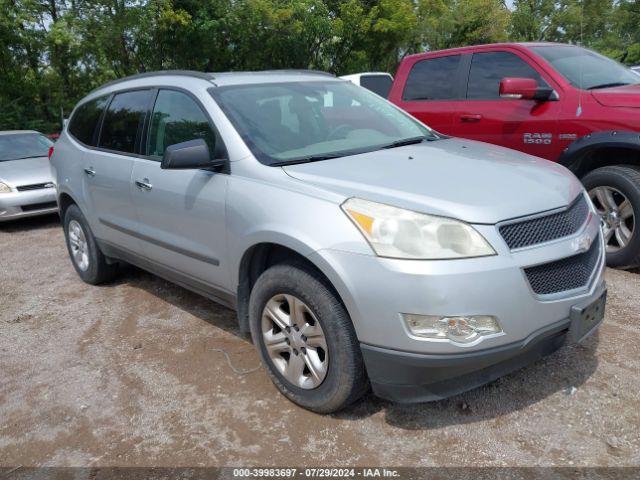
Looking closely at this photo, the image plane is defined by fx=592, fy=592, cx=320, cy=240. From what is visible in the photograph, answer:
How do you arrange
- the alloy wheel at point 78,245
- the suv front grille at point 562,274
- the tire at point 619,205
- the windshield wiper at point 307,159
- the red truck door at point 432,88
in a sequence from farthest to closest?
1. the red truck door at point 432,88
2. the alloy wheel at point 78,245
3. the tire at point 619,205
4. the windshield wiper at point 307,159
5. the suv front grille at point 562,274

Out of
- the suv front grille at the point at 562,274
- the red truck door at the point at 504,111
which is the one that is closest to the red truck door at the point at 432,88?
the red truck door at the point at 504,111

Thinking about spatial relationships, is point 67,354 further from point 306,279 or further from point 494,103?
point 494,103

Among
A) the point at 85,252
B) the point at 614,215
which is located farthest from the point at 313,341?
the point at 85,252

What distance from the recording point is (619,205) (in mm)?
4535

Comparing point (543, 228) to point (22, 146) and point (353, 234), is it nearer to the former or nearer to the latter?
point (353, 234)

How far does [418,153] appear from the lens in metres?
3.39

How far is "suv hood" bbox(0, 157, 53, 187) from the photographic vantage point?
7.96m

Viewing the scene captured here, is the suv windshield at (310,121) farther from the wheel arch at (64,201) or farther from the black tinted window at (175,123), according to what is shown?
the wheel arch at (64,201)

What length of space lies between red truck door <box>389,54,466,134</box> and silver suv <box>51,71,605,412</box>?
1.80 meters

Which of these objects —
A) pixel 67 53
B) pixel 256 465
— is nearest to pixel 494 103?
pixel 256 465

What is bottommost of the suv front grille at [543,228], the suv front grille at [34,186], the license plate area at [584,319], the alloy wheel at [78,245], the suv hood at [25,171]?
the suv front grille at [34,186]

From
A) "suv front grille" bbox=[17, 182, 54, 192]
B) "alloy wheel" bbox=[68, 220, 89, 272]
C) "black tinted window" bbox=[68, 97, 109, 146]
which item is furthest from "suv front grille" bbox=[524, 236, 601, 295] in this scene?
"suv front grille" bbox=[17, 182, 54, 192]

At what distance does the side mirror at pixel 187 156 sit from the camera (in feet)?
10.4

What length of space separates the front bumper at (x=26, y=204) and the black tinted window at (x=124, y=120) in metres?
3.57
